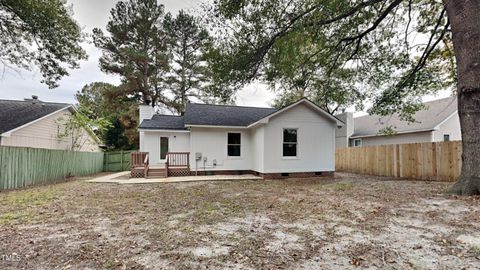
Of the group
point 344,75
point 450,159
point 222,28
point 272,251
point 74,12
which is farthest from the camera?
point 344,75

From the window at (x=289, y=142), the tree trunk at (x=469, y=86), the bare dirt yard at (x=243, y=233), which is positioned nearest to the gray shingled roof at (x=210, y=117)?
the window at (x=289, y=142)

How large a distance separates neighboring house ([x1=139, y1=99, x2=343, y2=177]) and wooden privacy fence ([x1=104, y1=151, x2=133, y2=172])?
5118mm

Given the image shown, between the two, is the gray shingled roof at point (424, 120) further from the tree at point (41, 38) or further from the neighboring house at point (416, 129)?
the tree at point (41, 38)

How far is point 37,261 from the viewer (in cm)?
296

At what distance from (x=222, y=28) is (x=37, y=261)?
821 centimetres

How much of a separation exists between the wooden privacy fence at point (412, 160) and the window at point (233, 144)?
7.43 meters

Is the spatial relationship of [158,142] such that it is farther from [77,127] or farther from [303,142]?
[303,142]

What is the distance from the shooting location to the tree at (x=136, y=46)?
20.8 metres

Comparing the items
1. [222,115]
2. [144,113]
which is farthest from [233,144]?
[144,113]

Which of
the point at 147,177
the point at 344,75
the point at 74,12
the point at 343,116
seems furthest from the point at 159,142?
the point at 343,116

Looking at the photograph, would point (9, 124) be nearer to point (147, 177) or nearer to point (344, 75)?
point (147, 177)

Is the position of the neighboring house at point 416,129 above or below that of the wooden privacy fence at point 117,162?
above

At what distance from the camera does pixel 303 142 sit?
12.1m

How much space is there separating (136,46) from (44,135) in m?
11.0
